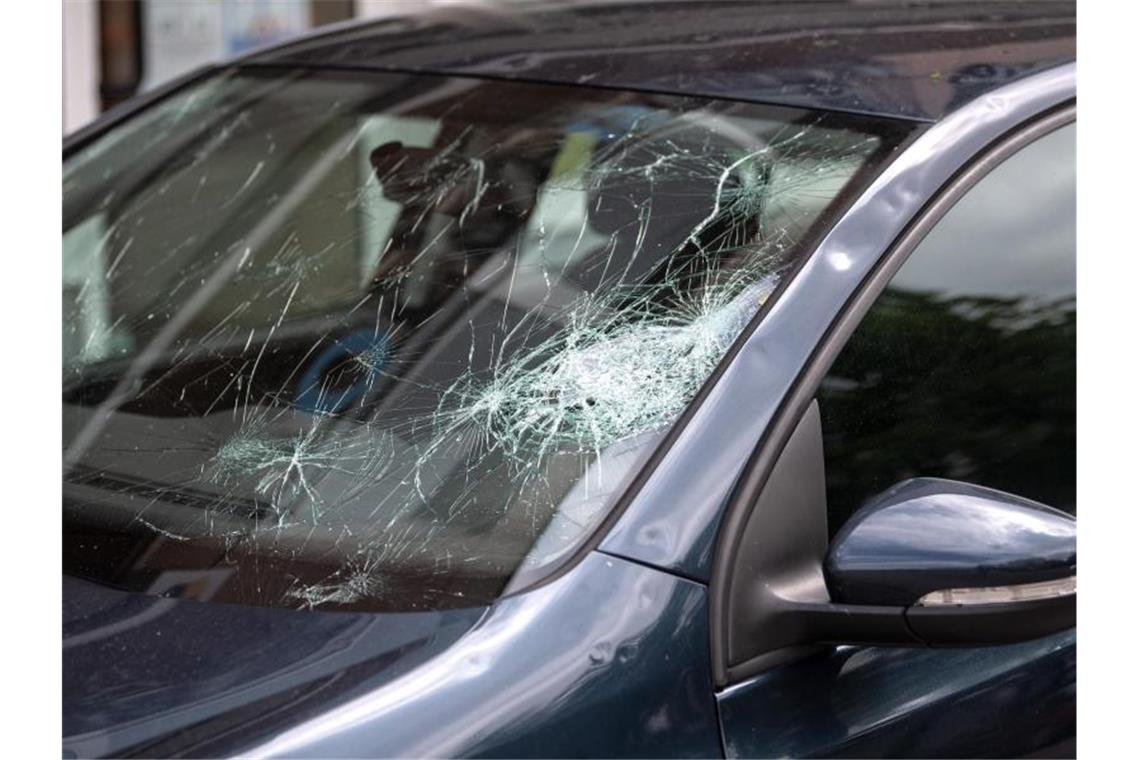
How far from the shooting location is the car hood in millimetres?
1293

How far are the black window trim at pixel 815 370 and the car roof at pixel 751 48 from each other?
0.26 ft

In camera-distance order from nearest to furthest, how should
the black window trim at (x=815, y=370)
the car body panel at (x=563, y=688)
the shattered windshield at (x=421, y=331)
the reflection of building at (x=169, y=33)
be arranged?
the car body panel at (x=563, y=688) < the black window trim at (x=815, y=370) < the shattered windshield at (x=421, y=331) < the reflection of building at (x=169, y=33)

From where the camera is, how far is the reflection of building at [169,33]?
7.38m

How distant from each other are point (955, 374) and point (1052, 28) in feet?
2.11

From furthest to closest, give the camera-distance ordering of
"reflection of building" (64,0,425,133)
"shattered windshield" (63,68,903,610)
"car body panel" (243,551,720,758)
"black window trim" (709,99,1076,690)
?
"reflection of building" (64,0,425,133)
"shattered windshield" (63,68,903,610)
"black window trim" (709,99,1076,690)
"car body panel" (243,551,720,758)

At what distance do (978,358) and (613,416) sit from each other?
47 cm

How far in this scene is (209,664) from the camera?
137 centimetres

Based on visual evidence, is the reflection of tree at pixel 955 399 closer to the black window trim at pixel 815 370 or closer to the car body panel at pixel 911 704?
the black window trim at pixel 815 370

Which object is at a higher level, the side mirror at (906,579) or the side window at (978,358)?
the side window at (978,358)

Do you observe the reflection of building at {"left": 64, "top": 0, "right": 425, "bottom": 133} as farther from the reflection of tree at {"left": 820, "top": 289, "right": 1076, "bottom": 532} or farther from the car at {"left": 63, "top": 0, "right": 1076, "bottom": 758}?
the reflection of tree at {"left": 820, "top": 289, "right": 1076, "bottom": 532}

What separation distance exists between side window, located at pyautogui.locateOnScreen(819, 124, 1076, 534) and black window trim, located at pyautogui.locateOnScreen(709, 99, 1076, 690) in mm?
14

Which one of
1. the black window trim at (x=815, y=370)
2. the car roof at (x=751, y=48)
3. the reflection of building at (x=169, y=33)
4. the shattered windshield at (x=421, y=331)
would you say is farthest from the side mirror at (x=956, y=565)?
the reflection of building at (x=169, y=33)

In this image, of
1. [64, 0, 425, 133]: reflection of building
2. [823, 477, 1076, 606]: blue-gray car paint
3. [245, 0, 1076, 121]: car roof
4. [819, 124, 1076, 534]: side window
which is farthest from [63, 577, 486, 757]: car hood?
[64, 0, 425, 133]: reflection of building

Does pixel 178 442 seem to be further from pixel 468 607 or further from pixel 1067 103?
pixel 1067 103
